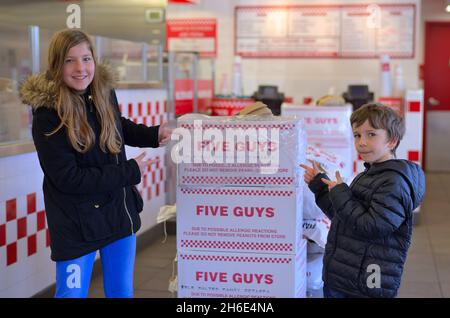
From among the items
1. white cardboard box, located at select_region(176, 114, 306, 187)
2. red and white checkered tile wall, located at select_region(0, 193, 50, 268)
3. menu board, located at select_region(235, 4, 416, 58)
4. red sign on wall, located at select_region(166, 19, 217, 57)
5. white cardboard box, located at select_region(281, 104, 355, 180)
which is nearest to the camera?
white cardboard box, located at select_region(176, 114, 306, 187)

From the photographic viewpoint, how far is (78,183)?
235 cm


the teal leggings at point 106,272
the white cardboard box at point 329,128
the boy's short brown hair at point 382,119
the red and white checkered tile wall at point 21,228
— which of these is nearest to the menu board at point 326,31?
the white cardboard box at point 329,128

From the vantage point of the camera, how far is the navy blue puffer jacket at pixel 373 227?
2.20m

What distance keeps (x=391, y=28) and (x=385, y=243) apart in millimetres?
5731

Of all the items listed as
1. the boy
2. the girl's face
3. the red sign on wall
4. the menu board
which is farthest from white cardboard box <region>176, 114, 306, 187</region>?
the red sign on wall

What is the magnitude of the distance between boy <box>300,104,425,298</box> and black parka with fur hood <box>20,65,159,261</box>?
0.76 m

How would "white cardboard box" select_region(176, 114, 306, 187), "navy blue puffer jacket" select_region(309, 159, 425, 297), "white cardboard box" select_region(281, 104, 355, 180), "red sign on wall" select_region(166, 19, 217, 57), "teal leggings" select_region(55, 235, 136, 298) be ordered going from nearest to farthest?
"navy blue puffer jacket" select_region(309, 159, 425, 297) → "white cardboard box" select_region(176, 114, 306, 187) → "teal leggings" select_region(55, 235, 136, 298) → "white cardboard box" select_region(281, 104, 355, 180) → "red sign on wall" select_region(166, 19, 217, 57)

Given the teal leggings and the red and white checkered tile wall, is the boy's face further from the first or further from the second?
the red and white checkered tile wall

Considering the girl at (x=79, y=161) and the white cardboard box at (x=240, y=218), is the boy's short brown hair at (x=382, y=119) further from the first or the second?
the girl at (x=79, y=161)

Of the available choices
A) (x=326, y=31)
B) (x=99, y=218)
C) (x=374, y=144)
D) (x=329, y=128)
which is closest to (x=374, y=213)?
(x=374, y=144)

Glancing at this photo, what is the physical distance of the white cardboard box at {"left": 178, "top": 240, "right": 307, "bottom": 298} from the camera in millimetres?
2416

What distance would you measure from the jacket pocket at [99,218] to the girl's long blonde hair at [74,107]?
0.64 ft

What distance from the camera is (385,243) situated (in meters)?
2.27

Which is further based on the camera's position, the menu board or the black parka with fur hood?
the menu board
